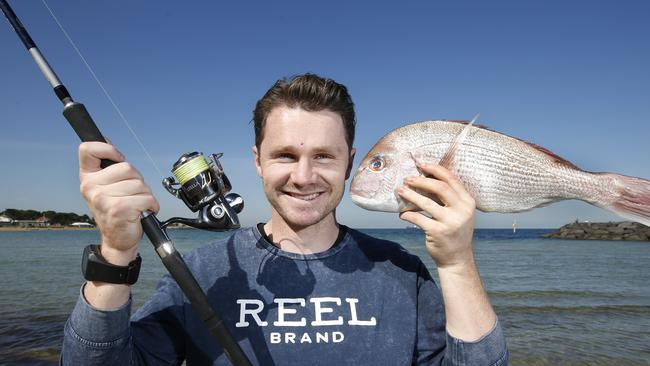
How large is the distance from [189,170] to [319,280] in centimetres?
85

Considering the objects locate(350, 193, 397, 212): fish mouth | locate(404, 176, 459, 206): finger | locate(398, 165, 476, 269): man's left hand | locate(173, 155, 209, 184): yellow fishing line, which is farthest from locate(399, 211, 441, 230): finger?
locate(173, 155, 209, 184): yellow fishing line

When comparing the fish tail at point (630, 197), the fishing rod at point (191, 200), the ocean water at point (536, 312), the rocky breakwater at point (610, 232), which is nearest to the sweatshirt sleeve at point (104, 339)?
the fishing rod at point (191, 200)

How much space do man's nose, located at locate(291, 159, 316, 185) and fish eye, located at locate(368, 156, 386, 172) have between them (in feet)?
1.09

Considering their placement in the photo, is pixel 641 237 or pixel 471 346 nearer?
pixel 471 346

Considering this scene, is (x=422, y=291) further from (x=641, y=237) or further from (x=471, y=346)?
(x=641, y=237)

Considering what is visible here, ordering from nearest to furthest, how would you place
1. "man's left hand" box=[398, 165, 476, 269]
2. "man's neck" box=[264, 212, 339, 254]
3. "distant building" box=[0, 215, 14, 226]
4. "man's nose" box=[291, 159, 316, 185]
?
"man's left hand" box=[398, 165, 476, 269] < "man's nose" box=[291, 159, 316, 185] < "man's neck" box=[264, 212, 339, 254] < "distant building" box=[0, 215, 14, 226]

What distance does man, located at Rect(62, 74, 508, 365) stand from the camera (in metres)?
1.77

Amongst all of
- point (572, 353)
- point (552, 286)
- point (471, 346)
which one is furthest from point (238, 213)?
point (552, 286)

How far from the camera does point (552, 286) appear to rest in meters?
14.2

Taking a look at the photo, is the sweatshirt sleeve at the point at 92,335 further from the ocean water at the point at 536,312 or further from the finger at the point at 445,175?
the ocean water at the point at 536,312

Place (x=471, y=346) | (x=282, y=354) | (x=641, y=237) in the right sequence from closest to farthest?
(x=471, y=346) → (x=282, y=354) → (x=641, y=237)

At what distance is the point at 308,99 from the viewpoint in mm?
2143

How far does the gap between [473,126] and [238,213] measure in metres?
1.22

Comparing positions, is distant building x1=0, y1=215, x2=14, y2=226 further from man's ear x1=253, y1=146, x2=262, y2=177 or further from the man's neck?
the man's neck
